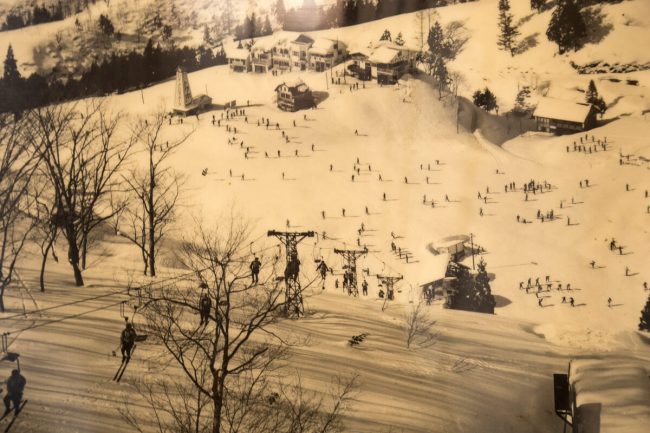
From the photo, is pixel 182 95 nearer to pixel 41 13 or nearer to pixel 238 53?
pixel 238 53

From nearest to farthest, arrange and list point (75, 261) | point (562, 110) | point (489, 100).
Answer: point (75, 261) < point (562, 110) < point (489, 100)

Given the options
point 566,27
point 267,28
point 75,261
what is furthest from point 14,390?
point 566,27

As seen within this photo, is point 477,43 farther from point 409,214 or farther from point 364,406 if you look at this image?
point 364,406

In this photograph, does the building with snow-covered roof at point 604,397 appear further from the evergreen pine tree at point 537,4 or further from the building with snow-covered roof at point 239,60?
the building with snow-covered roof at point 239,60

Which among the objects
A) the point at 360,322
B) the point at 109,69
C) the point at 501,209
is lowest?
the point at 360,322

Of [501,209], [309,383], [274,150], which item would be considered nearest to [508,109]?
[501,209]

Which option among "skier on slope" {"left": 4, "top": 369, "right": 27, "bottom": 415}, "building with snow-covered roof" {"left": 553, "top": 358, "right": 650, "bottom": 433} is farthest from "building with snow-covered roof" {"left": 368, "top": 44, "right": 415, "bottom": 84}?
"skier on slope" {"left": 4, "top": 369, "right": 27, "bottom": 415}

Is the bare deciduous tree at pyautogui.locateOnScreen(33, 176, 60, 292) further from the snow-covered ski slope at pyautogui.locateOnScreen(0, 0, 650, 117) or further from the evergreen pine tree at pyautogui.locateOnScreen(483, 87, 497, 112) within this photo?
the evergreen pine tree at pyautogui.locateOnScreen(483, 87, 497, 112)
